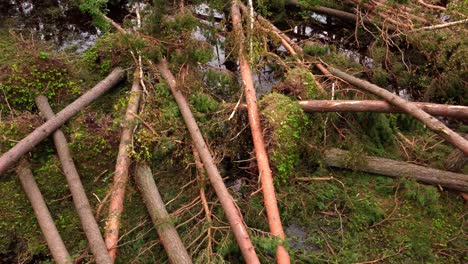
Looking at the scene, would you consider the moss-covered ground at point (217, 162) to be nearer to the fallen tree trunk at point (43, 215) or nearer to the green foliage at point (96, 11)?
the fallen tree trunk at point (43, 215)

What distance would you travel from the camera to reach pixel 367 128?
22.3 ft

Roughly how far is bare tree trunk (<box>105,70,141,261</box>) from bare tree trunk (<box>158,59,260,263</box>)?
2.18 ft

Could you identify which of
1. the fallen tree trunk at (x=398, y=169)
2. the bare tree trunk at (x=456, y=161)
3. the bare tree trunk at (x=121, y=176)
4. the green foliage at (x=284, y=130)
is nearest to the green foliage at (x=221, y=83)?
the green foliage at (x=284, y=130)

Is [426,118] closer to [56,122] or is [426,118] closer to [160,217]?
[160,217]

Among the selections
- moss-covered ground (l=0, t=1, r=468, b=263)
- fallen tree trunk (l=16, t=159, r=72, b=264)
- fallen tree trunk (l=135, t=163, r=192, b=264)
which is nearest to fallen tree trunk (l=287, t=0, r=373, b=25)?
moss-covered ground (l=0, t=1, r=468, b=263)

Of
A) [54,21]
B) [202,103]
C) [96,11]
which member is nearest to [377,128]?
[202,103]

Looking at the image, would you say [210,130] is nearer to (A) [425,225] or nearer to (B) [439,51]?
(A) [425,225]

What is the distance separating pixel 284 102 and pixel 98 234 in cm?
345

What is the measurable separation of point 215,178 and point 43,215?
95.0 inches

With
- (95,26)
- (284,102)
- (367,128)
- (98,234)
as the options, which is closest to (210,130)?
(284,102)

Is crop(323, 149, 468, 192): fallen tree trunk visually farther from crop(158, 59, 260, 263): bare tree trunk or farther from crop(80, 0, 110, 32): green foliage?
crop(80, 0, 110, 32): green foliage

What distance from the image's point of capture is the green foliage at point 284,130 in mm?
5891

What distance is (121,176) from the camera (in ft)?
17.9

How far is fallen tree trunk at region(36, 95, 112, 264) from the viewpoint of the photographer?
4660 millimetres
